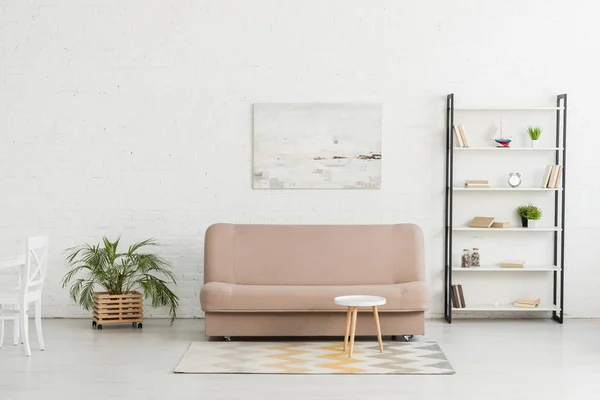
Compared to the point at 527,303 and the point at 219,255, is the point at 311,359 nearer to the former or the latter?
the point at 219,255

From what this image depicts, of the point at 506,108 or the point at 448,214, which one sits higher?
the point at 506,108

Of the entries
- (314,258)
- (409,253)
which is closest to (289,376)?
(314,258)

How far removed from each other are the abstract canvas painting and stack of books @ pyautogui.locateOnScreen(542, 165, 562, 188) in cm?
144

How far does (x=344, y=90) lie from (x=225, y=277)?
198cm

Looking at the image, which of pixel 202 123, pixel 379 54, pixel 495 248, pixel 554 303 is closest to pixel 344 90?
pixel 379 54

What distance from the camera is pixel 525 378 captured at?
4852 mm

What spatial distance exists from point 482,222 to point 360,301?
1896 mm

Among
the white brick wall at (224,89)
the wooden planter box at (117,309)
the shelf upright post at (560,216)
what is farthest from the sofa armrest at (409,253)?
the wooden planter box at (117,309)

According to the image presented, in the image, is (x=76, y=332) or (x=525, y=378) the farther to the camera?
(x=76, y=332)

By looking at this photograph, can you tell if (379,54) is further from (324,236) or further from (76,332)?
(76,332)

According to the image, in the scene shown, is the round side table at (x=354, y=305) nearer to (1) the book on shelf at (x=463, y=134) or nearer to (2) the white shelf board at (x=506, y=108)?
(1) the book on shelf at (x=463, y=134)

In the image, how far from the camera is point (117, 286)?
6.62m

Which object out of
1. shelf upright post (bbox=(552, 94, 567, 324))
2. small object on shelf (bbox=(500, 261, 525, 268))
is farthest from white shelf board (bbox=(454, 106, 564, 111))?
small object on shelf (bbox=(500, 261, 525, 268))

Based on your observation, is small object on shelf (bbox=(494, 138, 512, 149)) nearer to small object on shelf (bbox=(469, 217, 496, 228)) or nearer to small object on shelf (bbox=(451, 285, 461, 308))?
small object on shelf (bbox=(469, 217, 496, 228))
